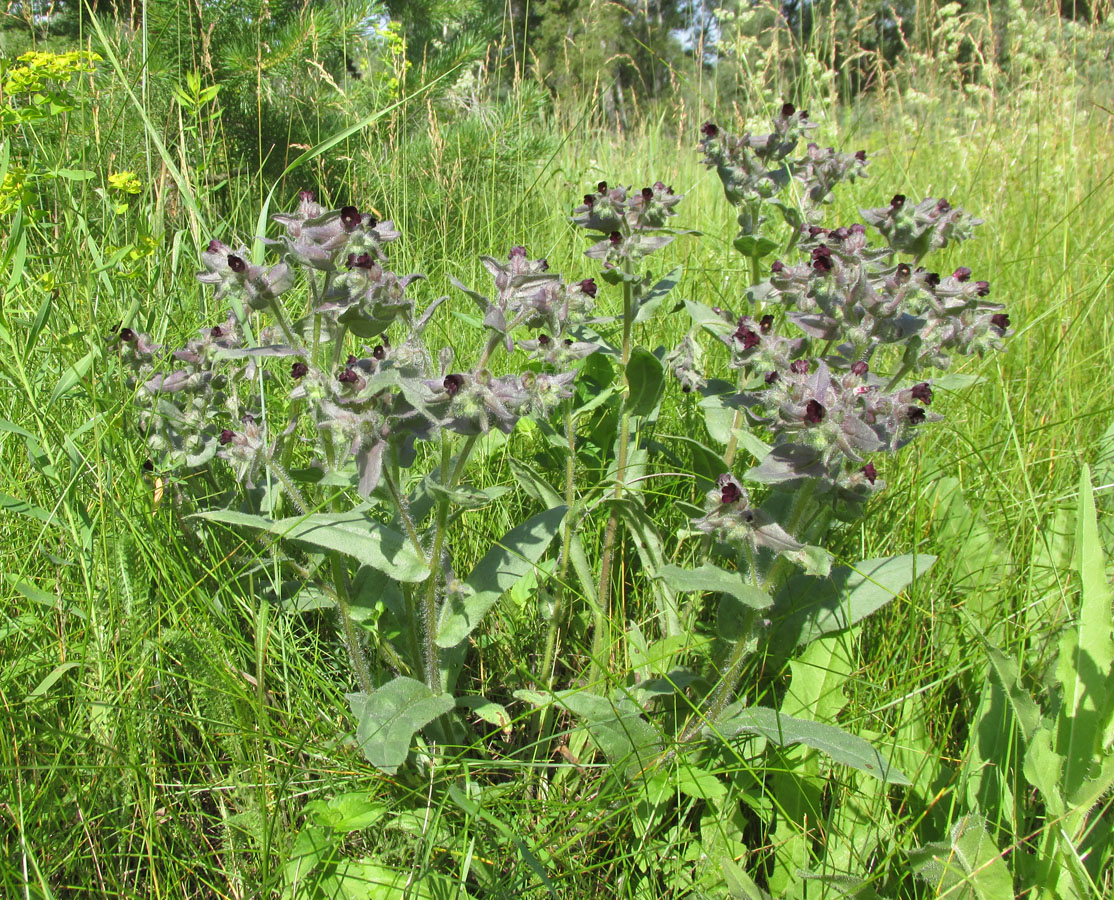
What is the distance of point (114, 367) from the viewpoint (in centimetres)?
246

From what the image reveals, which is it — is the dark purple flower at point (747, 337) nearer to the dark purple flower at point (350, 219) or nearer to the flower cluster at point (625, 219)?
the flower cluster at point (625, 219)

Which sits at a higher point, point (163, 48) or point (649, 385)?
point (163, 48)

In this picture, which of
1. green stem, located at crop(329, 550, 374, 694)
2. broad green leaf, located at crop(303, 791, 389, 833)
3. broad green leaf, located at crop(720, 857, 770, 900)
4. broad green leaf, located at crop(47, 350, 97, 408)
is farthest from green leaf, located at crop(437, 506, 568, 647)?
broad green leaf, located at crop(47, 350, 97, 408)

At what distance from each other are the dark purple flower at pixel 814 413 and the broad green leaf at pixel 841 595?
537 mm

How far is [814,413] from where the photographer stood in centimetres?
162

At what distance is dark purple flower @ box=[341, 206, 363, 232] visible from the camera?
1.73m

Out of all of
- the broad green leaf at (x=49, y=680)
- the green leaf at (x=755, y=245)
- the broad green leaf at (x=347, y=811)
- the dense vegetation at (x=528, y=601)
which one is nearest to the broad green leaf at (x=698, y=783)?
the dense vegetation at (x=528, y=601)

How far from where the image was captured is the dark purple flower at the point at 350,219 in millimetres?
1733

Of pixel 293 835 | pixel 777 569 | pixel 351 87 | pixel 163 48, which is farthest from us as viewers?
pixel 351 87

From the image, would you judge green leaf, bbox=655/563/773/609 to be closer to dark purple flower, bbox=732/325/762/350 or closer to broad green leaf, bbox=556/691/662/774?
broad green leaf, bbox=556/691/662/774

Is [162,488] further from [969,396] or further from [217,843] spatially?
[969,396]

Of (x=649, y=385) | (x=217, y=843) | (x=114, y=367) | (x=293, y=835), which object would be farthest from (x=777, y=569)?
(x=114, y=367)

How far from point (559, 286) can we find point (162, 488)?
137 cm

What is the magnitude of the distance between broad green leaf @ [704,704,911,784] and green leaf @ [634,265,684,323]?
4.34 ft
